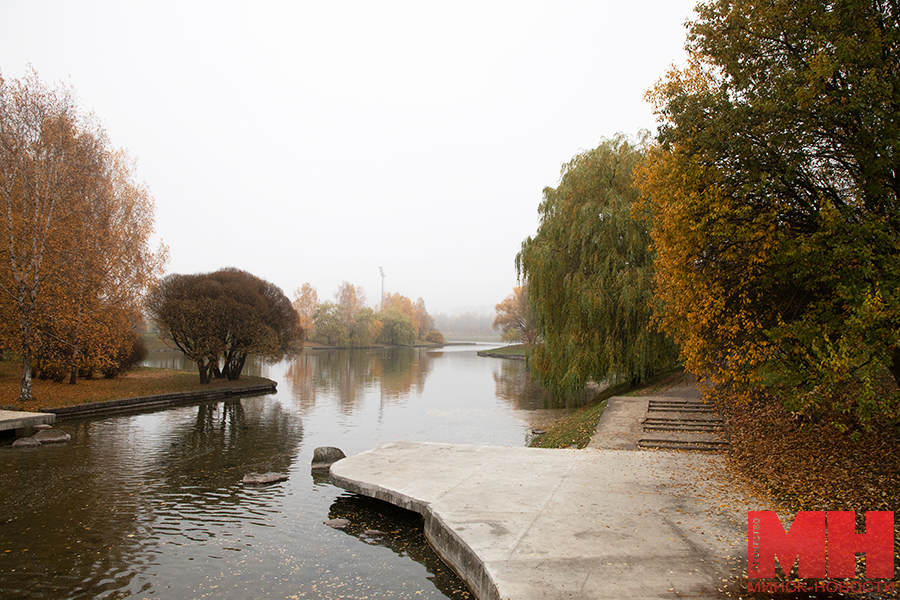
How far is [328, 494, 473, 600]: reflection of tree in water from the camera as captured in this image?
→ 21.3 feet

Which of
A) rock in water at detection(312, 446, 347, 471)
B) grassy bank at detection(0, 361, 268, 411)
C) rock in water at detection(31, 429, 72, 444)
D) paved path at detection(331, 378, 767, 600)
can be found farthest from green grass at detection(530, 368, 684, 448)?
grassy bank at detection(0, 361, 268, 411)

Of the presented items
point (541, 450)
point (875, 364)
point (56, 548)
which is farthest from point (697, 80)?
point (56, 548)

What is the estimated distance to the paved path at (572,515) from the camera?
5.29 m

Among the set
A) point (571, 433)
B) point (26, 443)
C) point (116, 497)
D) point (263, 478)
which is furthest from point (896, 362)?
point (26, 443)

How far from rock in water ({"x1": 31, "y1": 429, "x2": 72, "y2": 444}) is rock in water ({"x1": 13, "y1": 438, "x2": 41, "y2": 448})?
0.69 feet

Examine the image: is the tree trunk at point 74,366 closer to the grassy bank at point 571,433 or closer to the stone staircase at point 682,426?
the grassy bank at point 571,433

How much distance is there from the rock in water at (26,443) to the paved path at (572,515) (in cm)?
1066

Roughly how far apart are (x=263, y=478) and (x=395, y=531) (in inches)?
182

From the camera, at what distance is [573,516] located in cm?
709

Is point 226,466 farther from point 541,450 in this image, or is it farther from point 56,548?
point 541,450

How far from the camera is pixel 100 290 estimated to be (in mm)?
25156

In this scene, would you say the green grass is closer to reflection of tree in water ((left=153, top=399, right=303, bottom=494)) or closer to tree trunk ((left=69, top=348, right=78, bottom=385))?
reflection of tree in water ((left=153, top=399, right=303, bottom=494))

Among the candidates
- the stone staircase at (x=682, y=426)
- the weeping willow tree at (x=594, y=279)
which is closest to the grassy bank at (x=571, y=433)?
the stone staircase at (x=682, y=426)

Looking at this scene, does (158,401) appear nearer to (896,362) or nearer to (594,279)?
(594,279)
